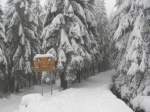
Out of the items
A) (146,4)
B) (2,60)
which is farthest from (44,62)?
(146,4)

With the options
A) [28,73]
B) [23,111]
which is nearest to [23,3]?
[28,73]

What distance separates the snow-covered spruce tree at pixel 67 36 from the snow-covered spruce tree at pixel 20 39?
17.4 ft

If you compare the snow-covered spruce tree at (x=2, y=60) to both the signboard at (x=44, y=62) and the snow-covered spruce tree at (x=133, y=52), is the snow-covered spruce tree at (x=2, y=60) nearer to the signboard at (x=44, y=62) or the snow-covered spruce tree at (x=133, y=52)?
the signboard at (x=44, y=62)

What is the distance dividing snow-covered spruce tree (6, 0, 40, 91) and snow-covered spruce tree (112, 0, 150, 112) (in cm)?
1115

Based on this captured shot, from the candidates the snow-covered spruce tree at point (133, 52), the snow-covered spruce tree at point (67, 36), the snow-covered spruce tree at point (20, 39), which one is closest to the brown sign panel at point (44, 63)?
the snow-covered spruce tree at point (67, 36)

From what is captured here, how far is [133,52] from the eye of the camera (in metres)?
19.3

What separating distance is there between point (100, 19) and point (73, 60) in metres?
24.4

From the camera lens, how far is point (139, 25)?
19.5 metres

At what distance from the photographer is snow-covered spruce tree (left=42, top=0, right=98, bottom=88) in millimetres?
24203

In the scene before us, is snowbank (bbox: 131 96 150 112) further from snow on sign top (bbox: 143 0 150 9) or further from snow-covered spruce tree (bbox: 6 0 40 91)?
snow-covered spruce tree (bbox: 6 0 40 91)

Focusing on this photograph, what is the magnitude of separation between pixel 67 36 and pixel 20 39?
7.75 meters

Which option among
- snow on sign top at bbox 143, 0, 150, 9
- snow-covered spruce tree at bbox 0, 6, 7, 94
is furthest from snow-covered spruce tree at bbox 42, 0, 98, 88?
snow on sign top at bbox 143, 0, 150, 9

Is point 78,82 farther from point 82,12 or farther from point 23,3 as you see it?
point 23,3

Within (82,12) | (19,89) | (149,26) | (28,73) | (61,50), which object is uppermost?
(82,12)
